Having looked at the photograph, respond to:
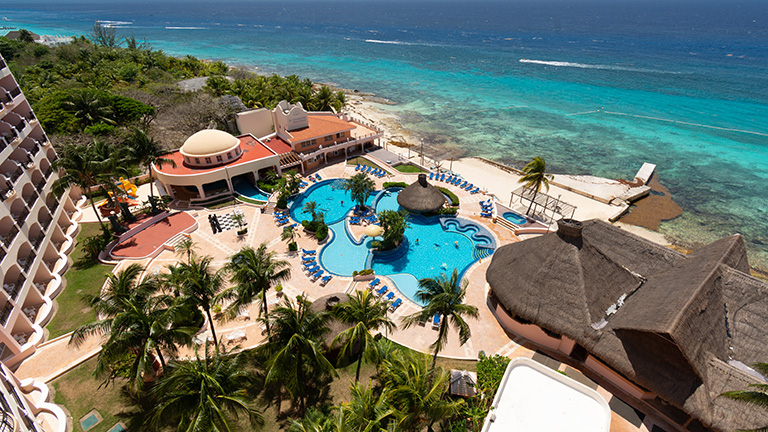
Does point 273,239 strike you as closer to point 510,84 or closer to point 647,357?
point 647,357

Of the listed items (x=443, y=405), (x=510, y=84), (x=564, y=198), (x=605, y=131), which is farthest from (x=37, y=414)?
(x=510, y=84)

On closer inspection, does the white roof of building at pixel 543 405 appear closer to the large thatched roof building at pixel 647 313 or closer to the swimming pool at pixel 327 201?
the large thatched roof building at pixel 647 313

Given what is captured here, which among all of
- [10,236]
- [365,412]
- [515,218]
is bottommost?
[515,218]

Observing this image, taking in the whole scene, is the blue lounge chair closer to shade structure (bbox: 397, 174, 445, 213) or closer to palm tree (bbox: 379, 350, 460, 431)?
palm tree (bbox: 379, 350, 460, 431)

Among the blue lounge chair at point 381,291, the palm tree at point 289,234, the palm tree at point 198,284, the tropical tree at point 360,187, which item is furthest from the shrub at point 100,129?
the blue lounge chair at point 381,291

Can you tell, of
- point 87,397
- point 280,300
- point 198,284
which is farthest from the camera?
point 280,300

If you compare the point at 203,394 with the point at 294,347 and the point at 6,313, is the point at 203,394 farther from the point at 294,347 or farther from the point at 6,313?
the point at 6,313

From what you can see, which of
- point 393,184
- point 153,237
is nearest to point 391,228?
point 393,184
